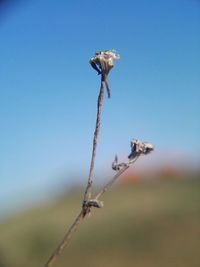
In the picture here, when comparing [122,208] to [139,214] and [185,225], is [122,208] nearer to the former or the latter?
[139,214]

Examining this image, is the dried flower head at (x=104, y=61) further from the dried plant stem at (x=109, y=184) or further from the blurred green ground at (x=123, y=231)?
the blurred green ground at (x=123, y=231)

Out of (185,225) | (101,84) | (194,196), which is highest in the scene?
(194,196)

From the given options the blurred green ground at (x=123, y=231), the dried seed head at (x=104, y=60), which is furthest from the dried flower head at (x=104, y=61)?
the blurred green ground at (x=123, y=231)

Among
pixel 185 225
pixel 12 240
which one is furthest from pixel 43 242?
pixel 185 225

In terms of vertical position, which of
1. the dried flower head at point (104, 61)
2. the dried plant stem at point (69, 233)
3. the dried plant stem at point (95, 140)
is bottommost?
the dried plant stem at point (69, 233)

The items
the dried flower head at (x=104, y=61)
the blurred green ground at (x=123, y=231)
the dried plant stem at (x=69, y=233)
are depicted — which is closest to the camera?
the dried plant stem at (x=69, y=233)

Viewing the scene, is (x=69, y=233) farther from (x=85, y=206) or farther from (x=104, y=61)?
(x=104, y=61)

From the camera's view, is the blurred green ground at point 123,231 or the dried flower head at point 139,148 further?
the blurred green ground at point 123,231

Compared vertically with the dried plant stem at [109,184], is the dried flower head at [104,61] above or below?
above

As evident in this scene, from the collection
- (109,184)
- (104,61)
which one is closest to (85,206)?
(109,184)
